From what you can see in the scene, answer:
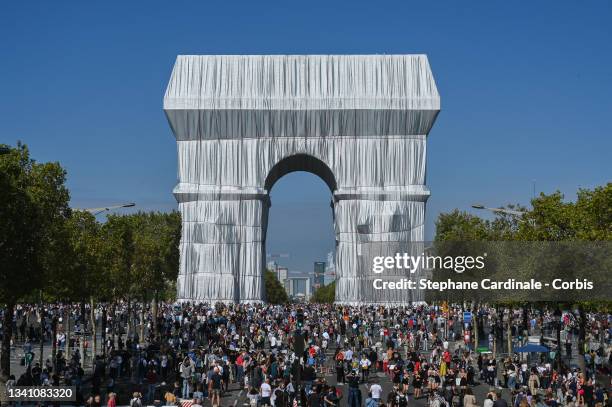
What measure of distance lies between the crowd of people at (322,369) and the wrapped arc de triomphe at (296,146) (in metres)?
15.4

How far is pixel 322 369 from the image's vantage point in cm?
3734

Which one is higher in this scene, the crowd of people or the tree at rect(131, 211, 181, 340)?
the tree at rect(131, 211, 181, 340)

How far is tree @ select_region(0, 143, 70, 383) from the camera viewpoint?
1215 inches

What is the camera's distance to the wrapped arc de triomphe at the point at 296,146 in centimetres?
6694

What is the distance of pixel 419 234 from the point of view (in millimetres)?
67188

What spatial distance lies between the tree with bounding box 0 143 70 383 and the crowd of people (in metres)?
2.48

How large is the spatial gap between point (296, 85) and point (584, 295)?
120 ft

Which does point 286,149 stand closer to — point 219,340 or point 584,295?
point 219,340

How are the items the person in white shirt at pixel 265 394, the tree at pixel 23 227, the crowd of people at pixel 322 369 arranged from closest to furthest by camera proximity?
the crowd of people at pixel 322 369 < the person in white shirt at pixel 265 394 < the tree at pixel 23 227

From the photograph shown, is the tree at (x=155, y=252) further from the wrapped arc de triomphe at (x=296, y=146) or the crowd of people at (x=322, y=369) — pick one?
the crowd of people at (x=322, y=369)

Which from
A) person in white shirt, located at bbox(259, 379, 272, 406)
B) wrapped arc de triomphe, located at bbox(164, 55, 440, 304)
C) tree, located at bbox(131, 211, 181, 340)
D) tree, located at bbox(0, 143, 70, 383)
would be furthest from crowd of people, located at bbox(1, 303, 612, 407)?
wrapped arc de triomphe, located at bbox(164, 55, 440, 304)

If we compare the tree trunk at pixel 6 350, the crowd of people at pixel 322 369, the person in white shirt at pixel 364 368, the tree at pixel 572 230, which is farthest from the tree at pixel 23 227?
the tree at pixel 572 230

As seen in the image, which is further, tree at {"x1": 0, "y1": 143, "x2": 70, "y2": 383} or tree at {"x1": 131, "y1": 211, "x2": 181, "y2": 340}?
tree at {"x1": 131, "y1": 211, "x2": 181, "y2": 340}

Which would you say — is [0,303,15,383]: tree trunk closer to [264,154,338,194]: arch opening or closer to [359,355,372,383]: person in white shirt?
[359,355,372,383]: person in white shirt
